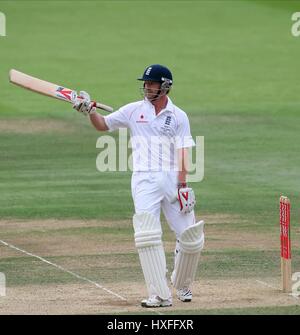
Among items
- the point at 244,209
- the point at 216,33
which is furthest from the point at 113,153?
the point at 216,33

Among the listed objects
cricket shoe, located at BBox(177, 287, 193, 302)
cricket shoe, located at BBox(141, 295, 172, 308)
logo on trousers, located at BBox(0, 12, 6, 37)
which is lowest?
cricket shoe, located at BBox(141, 295, 172, 308)

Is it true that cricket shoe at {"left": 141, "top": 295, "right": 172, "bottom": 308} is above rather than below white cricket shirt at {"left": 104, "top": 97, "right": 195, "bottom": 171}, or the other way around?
below

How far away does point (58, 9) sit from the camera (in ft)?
125

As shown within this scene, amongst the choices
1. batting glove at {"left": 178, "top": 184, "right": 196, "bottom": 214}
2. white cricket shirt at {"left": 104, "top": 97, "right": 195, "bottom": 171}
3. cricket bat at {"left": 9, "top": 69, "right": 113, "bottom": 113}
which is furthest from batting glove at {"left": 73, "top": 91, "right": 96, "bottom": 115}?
batting glove at {"left": 178, "top": 184, "right": 196, "bottom": 214}

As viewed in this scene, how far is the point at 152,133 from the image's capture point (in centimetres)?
1105

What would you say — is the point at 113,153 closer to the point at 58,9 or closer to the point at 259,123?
the point at 259,123

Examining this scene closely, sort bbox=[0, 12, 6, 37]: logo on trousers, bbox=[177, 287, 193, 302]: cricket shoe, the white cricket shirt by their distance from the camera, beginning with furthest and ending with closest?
1. bbox=[0, 12, 6, 37]: logo on trousers
2. bbox=[177, 287, 193, 302]: cricket shoe
3. the white cricket shirt

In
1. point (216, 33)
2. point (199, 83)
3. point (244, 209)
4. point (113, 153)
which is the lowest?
point (244, 209)

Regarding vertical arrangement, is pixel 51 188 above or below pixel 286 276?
above

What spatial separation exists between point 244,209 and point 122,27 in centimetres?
1976

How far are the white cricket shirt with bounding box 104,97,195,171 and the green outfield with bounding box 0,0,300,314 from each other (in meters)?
1.26

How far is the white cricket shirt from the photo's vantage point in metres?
11.0

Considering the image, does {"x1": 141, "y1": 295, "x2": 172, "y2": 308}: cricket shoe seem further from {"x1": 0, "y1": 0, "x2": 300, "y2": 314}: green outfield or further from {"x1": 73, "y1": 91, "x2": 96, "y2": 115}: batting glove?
{"x1": 73, "y1": 91, "x2": 96, "y2": 115}: batting glove

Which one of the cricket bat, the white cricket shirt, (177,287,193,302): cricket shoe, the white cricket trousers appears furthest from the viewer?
the cricket bat
